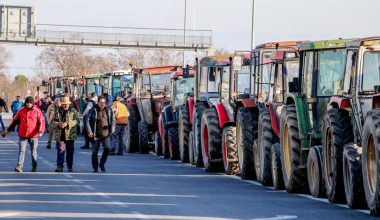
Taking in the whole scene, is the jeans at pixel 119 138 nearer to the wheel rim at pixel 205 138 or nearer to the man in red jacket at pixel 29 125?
the wheel rim at pixel 205 138

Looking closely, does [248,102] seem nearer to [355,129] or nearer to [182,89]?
[355,129]

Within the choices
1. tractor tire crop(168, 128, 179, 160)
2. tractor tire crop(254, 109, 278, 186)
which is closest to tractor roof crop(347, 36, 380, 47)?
tractor tire crop(254, 109, 278, 186)

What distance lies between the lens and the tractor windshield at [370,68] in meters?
20.1

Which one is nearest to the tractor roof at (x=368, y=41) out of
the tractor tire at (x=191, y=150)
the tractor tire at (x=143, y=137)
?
the tractor tire at (x=191, y=150)

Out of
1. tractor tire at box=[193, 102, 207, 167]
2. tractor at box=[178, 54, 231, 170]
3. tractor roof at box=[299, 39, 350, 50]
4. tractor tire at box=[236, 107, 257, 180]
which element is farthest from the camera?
tractor tire at box=[193, 102, 207, 167]

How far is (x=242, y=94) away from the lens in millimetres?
29359

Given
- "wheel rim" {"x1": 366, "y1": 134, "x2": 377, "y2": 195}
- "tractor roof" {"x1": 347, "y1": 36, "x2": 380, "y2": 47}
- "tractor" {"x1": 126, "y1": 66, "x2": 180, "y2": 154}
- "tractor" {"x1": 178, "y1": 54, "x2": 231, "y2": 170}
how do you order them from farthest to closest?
"tractor" {"x1": 126, "y1": 66, "x2": 180, "y2": 154}
"tractor" {"x1": 178, "y1": 54, "x2": 231, "y2": 170}
"tractor roof" {"x1": 347, "y1": 36, "x2": 380, "y2": 47}
"wheel rim" {"x1": 366, "y1": 134, "x2": 377, "y2": 195}

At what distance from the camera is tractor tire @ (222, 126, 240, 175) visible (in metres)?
29.3

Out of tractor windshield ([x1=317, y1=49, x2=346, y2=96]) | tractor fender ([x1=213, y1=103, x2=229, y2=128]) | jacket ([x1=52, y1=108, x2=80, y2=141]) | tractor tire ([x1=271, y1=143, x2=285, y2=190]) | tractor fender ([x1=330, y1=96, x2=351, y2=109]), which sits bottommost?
tractor tire ([x1=271, y1=143, x2=285, y2=190])

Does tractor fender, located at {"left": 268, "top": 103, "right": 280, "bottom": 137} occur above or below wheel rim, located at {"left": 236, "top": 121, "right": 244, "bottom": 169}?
above

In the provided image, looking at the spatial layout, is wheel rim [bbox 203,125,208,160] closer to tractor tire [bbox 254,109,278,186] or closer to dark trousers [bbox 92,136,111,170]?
dark trousers [bbox 92,136,111,170]

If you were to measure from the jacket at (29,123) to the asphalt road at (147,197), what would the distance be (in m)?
0.89

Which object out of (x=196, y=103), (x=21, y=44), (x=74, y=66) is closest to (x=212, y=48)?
(x=21, y=44)


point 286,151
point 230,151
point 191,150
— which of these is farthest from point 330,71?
point 191,150
